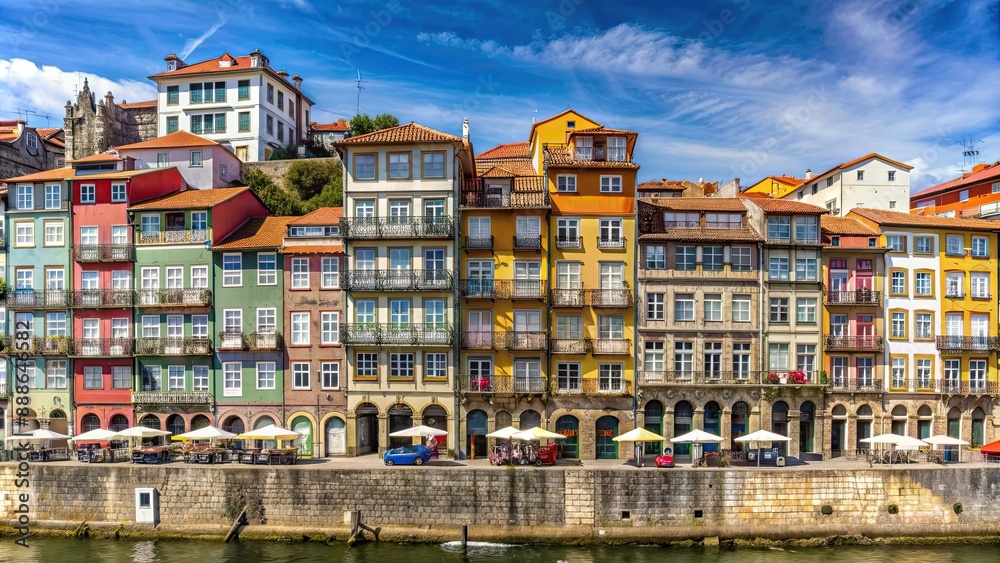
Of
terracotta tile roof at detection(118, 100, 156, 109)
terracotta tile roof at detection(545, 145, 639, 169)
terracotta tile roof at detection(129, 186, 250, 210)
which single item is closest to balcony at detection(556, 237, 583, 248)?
terracotta tile roof at detection(545, 145, 639, 169)

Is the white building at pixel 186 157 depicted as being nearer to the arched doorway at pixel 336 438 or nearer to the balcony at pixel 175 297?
the balcony at pixel 175 297

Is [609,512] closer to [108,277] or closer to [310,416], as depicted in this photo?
[310,416]

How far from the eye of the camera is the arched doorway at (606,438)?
4712 cm

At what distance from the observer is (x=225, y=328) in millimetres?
49062

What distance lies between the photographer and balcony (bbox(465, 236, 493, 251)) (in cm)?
4769

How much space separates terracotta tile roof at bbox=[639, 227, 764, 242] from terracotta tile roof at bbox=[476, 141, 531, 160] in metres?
22.4

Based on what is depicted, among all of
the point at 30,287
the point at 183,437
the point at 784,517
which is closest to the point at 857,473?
the point at 784,517

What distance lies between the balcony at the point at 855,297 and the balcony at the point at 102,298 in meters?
44.1

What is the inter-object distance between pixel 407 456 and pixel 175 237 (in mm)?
21074

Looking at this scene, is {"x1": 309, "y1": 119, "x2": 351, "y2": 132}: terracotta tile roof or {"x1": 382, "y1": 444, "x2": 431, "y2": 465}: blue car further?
{"x1": 309, "y1": 119, "x2": 351, "y2": 132}: terracotta tile roof

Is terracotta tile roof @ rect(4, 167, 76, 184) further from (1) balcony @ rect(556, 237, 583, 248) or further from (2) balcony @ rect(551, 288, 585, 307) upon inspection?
(2) balcony @ rect(551, 288, 585, 307)

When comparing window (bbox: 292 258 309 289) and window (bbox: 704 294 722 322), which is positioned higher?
window (bbox: 292 258 309 289)

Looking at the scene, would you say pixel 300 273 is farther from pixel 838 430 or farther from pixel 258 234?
pixel 838 430

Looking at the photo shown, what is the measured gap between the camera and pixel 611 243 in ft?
157
